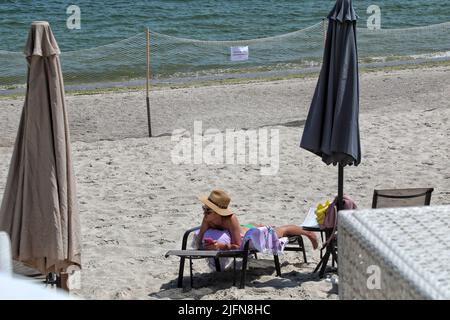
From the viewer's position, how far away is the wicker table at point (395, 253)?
300 centimetres

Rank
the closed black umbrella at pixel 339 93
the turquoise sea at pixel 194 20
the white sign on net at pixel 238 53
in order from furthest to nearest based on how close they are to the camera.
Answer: the turquoise sea at pixel 194 20, the white sign on net at pixel 238 53, the closed black umbrella at pixel 339 93

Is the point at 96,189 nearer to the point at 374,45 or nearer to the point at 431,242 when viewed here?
the point at 431,242

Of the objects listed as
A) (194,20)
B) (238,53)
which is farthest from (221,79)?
(194,20)

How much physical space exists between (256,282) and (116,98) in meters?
9.35

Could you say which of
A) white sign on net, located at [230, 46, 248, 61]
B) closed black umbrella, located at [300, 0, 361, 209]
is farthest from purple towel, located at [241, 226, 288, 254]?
white sign on net, located at [230, 46, 248, 61]

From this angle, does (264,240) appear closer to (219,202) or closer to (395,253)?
(219,202)

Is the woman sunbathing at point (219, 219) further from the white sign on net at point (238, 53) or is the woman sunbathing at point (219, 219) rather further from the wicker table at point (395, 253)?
the white sign on net at point (238, 53)

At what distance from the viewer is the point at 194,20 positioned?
31.6m

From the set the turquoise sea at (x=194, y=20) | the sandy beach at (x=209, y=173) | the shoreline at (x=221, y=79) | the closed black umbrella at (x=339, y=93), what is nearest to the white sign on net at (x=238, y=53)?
the sandy beach at (x=209, y=173)

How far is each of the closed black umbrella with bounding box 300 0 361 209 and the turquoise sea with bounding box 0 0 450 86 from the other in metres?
12.8

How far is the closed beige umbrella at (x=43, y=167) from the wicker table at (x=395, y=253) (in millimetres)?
3180

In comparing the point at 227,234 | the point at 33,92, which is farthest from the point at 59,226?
the point at 227,234

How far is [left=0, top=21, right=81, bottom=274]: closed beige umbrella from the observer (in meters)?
6.49

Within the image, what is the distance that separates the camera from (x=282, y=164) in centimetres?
1084
